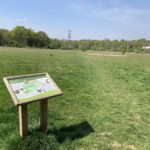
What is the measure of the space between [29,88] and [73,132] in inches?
51.6

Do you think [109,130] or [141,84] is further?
[141,84]

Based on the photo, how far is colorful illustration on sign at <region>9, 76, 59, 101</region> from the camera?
390 centimetres

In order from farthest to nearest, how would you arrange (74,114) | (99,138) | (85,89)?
(85,89), (74,114), (99,138)

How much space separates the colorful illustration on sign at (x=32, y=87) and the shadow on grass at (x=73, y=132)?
2.69 feet

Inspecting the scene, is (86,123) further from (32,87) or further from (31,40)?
(31,40)

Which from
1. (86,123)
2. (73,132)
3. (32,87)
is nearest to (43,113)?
(32,87)

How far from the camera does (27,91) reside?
3984mm

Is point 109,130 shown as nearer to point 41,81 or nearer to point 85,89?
point 41,81

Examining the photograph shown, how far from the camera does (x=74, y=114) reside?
5.75 m

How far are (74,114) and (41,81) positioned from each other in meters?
1.72

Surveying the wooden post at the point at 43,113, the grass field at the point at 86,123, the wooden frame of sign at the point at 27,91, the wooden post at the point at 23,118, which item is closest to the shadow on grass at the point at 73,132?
the grass field at the point at 86,123

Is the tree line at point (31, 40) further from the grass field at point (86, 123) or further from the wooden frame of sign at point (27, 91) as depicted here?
the wooden frame of sign at point (27, 91)

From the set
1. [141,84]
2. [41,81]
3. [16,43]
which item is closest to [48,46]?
[16,43]

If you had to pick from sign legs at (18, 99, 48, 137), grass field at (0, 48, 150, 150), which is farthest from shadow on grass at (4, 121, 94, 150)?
sign legs at (18, 99, 48, 137)
